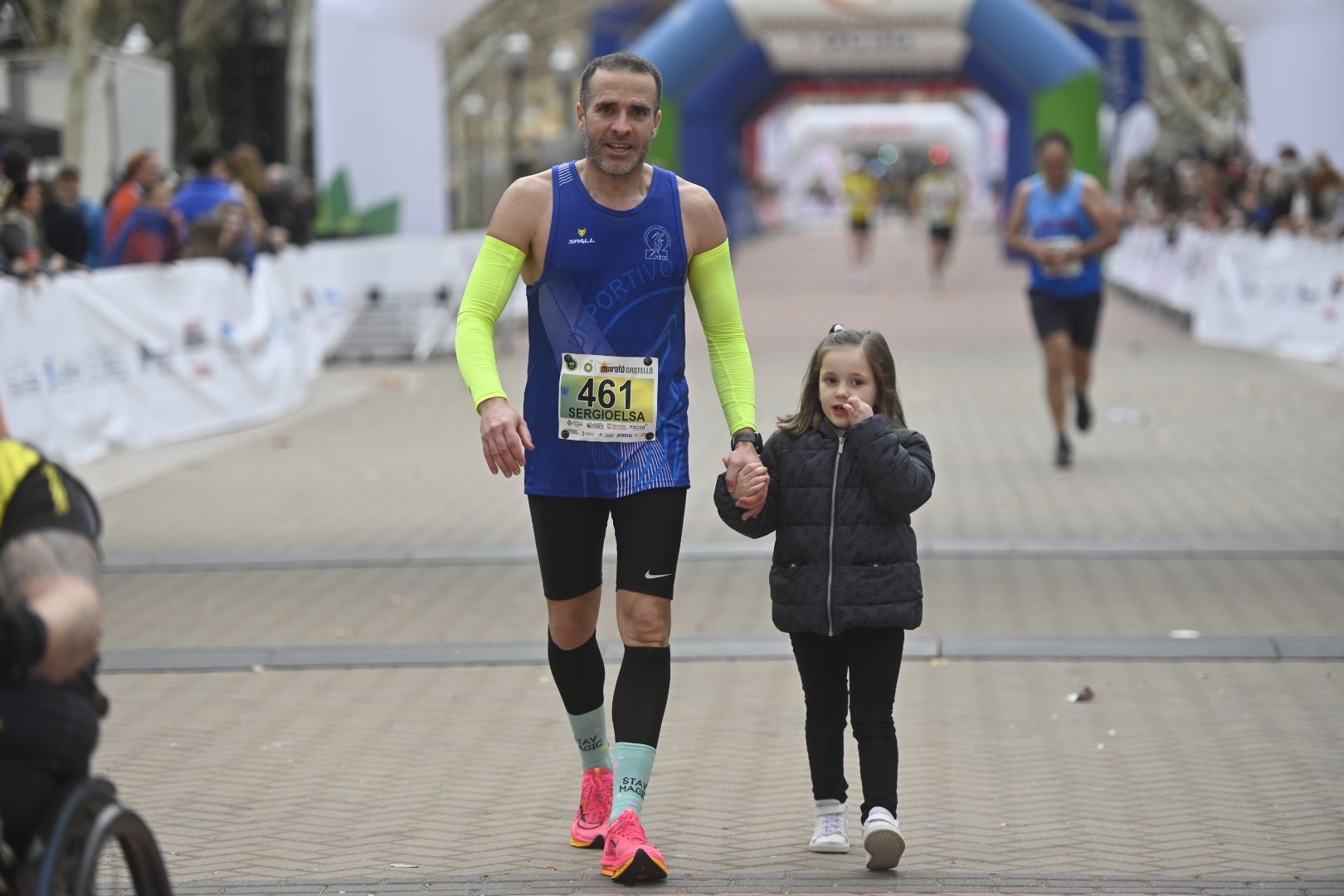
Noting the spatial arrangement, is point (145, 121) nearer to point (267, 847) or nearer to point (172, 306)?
point (172, 306)

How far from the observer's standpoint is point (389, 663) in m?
7.02

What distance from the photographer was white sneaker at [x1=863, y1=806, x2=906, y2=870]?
4441 mm

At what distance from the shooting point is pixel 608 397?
14.9ft

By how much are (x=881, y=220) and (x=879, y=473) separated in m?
62.3

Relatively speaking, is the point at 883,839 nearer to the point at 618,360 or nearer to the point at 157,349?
the point at 618,360

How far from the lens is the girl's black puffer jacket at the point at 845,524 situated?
4402 mm

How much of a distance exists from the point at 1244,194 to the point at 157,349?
12.1 metres

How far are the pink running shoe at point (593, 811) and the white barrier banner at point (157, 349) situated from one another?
644 centimetres

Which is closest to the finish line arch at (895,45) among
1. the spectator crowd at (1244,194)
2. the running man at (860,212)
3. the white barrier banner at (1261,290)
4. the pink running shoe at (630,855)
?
the spectator crowd at (1244,194)

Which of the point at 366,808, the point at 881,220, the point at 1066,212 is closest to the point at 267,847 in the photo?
the point at 366,808

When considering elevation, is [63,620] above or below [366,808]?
above

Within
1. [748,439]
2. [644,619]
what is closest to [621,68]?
[748,439]

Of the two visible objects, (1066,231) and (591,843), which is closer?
(591,843)

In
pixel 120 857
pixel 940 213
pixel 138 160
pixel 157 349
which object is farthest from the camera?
pixel 940 213
